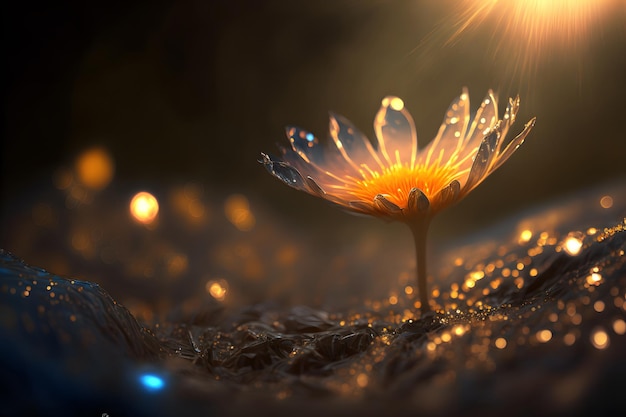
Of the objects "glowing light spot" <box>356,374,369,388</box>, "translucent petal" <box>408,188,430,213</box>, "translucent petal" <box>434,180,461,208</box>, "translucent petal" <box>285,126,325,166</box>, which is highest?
"translucent petal" <box>285,126,325,166</box>

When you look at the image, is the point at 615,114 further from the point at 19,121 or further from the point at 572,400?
the point at 19,121

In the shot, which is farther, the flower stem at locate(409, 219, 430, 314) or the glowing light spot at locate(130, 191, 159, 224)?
the glowing light spot at locate(130, 191, 159, 224)

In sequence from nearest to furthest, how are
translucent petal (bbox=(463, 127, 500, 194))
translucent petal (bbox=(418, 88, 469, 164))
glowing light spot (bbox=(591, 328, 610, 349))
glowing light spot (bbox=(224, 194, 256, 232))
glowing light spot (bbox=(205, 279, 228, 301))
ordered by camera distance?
1. glowing light spot (bbox=(591, 328, 610, 349))
2. translucent petal (bbox=(463, 127, 500, 194))
3. translucent petal (bbox=(418, 88, 469, 164))
4. glowing light spot (bbox=(205, 279, 228, 301))
5. glowing light spot (bbox=(224, 194, 256, 232))

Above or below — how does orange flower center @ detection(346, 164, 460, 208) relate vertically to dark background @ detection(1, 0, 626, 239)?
below

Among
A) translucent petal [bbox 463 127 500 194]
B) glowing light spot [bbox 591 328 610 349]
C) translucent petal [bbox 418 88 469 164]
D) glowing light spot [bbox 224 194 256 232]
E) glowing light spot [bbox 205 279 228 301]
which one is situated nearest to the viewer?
glowing light spot [bbox 591 328 610 349]

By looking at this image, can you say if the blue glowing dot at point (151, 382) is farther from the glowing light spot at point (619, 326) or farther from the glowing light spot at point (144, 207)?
the glowing light spot at point (144, 207)

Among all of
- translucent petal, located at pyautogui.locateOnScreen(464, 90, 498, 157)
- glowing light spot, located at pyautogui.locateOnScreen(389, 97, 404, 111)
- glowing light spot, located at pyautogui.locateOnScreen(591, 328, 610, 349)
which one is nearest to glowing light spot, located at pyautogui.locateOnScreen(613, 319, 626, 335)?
glowing light spot, located at pyautogui.locateOnScreen(591, 328, 610, 349)

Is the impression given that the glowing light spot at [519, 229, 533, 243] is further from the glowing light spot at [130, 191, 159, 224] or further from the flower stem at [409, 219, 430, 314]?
the glowing light spot at [130, 191, 159, 224]
